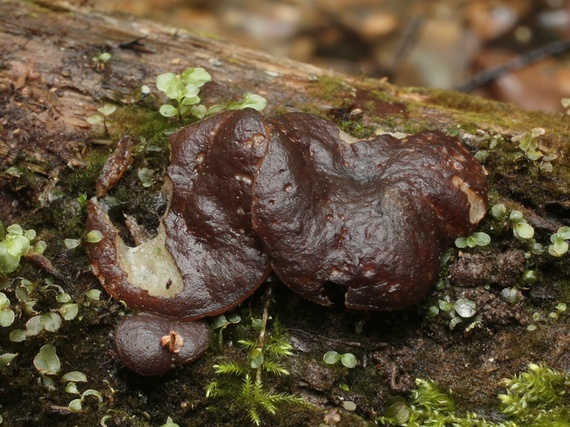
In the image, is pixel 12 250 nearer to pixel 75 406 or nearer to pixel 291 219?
pixel 75 406

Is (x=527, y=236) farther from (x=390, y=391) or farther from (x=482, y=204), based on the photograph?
(x=390, y=391)

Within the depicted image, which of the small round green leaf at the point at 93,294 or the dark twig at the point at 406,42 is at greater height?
the dark twig at the point at 406,42

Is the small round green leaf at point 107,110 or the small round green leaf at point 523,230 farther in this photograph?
the small round green leaf at point 107,110

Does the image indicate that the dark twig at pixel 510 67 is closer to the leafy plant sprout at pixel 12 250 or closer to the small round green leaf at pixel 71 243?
the small round green leaf at pixel 71 243

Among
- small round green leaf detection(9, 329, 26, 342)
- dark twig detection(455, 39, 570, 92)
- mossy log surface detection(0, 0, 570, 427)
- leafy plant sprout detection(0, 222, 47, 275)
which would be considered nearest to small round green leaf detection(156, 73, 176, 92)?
mossy log surface detection(0, 0, 570, 427)

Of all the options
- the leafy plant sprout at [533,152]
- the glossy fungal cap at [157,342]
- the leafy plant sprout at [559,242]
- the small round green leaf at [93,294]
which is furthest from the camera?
the leafy plant sprout at [533,152]

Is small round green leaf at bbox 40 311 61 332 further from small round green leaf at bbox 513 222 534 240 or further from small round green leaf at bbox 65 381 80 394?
small round green leaf at bbox 513 222 534 240

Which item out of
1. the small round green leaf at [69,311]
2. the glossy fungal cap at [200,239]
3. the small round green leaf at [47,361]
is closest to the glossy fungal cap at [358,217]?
the glossy fungal cap at [200,239]

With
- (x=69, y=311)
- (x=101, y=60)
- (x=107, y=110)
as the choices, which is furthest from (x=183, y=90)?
(x=69, y=311)
